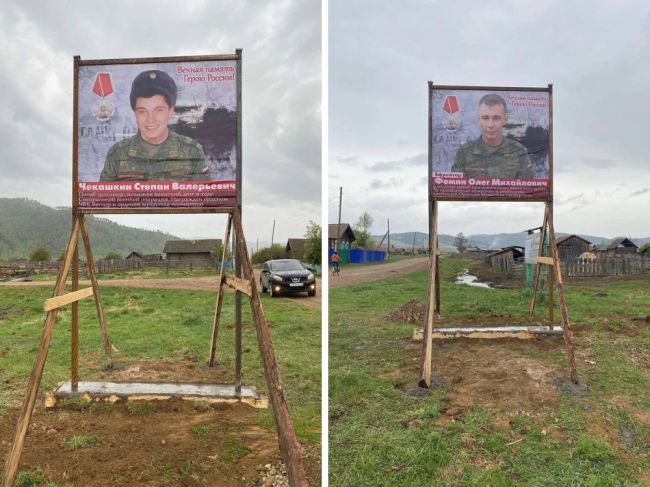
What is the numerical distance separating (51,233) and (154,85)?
135m

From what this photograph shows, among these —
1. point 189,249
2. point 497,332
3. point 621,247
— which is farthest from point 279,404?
point 189,249

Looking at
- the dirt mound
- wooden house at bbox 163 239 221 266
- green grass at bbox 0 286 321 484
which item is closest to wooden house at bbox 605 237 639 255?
the dirt mound

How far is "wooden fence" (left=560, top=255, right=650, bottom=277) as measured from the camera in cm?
2453

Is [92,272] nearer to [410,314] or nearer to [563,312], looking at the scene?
[563,312]

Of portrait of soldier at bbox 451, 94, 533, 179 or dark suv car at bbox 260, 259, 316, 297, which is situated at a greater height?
portrait of soldier at bbox 451, 94, 533, 179

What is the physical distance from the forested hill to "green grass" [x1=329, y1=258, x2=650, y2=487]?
107117mm

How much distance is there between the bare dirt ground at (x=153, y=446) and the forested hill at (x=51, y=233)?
348 feet

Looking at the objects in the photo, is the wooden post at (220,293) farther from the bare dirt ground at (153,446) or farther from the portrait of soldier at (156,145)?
the bare dirt ground at (153,446)

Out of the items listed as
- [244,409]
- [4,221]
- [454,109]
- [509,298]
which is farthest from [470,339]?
[4,221]

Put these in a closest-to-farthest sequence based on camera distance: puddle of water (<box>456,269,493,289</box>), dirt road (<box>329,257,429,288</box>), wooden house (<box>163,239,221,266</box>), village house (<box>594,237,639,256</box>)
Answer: puddle of water (<box>456,269,493,289</box>) < dirt road (<box>329,257,429,288</box>) < village house (<box>594,237,639,256</box>) < wooden house (<box>163,239,221,266</box>)

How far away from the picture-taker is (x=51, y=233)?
395 feet

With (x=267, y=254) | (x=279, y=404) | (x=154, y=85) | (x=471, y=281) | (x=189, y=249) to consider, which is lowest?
(x=471, y=281)

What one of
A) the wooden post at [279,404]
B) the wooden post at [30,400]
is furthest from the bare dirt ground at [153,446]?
the wooden post at [279,404]

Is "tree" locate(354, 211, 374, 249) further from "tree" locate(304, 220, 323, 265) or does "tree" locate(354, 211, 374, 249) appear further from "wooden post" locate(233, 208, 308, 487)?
"wooden post" locate(233, 208, 308, 487)
